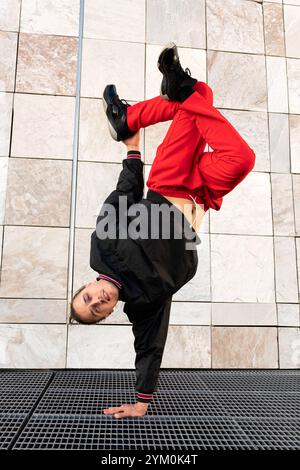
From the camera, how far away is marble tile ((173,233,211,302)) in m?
2.64

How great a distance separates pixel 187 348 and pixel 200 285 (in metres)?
0.45

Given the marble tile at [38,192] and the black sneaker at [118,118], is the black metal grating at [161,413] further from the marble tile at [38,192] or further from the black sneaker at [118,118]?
the black sneaker at [118,118]

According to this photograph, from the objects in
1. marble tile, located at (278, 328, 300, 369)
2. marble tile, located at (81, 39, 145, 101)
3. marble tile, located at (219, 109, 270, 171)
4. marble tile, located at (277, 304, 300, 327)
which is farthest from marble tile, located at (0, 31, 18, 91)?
marble tile, located at (278, 328, 300, 369)

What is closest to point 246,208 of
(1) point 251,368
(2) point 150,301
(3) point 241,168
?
(1) point 251,368

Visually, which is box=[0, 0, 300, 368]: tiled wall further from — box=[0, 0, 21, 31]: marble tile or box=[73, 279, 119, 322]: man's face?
box=[73, 279, 119, 322]: man's face

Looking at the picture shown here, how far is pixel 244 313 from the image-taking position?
Answer: 2703 mm

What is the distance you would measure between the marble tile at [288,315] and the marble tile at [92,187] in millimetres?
1521

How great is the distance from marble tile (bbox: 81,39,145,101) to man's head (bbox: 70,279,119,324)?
1709 millimetres

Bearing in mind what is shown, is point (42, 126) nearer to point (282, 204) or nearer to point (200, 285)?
point (200, 285)

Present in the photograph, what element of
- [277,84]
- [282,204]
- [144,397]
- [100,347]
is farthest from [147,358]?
[277,84]

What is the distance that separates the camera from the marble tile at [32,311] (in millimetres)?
2469

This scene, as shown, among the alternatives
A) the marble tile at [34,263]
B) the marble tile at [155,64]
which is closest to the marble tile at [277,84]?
the marble tile at [155,64]

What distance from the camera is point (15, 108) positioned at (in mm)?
2646
